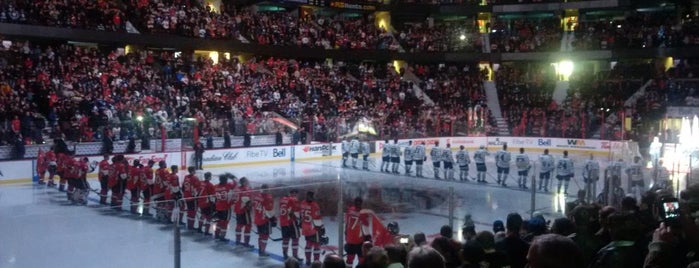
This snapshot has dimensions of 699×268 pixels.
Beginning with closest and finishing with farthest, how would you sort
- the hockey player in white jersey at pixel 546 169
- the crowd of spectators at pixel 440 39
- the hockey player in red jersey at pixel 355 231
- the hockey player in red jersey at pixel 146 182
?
the hockey player in red jersey at pixel 355 231 → the hockey player in red jersey at pixel 146 182 → the hockey player in white jersey at pixel 546 169 → the crowd of spectators at pixel 440 39

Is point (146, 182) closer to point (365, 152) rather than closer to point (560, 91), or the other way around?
point (365, 152)

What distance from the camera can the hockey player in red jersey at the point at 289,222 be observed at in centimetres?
1074

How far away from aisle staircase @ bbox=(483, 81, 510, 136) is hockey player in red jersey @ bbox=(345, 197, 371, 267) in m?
26.9

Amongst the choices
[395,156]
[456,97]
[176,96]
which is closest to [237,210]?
[395,156]

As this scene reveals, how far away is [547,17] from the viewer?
152 feet

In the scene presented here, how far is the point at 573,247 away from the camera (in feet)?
9.78

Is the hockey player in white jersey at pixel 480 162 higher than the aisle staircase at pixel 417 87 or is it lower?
lower

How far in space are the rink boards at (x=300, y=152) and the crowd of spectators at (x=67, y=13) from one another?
8436 millimetres

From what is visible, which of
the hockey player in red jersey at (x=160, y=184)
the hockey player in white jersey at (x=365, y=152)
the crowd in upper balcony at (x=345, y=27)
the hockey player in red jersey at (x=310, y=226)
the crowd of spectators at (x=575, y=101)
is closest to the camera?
the hockey player in red jersey at (x=310, y=226)

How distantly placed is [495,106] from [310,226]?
3169cm

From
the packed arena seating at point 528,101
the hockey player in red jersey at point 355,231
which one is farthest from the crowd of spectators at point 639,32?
the hockey player in red jersey at point 355,231

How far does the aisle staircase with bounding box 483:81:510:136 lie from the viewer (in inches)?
1419

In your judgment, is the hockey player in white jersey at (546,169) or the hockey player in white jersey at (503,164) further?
the hockey player in white jersey at (503,164)

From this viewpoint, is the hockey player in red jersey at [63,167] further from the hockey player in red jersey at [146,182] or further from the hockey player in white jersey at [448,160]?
the hockey player in white jersey at [448,160]
